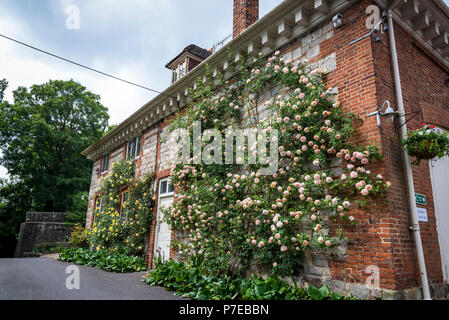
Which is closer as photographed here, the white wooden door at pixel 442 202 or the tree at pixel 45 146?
the white wooden door at pixel 442 202

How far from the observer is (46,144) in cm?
2344

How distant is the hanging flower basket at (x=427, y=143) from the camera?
172 inches

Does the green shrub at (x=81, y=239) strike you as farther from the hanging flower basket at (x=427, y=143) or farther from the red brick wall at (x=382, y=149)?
the hanging flower basket at (x=427, y=143)

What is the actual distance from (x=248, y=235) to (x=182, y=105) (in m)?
5.19

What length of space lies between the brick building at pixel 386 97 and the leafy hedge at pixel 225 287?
385 millimetres

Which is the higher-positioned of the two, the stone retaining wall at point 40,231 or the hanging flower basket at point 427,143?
the hanging flower basket at point 427,143

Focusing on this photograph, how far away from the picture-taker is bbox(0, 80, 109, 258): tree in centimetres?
2331

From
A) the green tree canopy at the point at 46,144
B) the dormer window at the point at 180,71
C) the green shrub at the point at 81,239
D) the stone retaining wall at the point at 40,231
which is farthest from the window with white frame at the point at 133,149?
the green tree canopy at the point at 46,144

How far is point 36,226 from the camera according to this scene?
18375 millimetres

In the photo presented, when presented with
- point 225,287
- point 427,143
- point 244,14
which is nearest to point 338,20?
point 427,143

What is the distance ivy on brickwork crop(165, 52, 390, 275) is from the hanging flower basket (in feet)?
2.09

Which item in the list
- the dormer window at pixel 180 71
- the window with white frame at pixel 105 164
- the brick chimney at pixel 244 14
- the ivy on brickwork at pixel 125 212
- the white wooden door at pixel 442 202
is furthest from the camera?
the window with white frame at pixel 105 164

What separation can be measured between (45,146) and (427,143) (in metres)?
25.8
